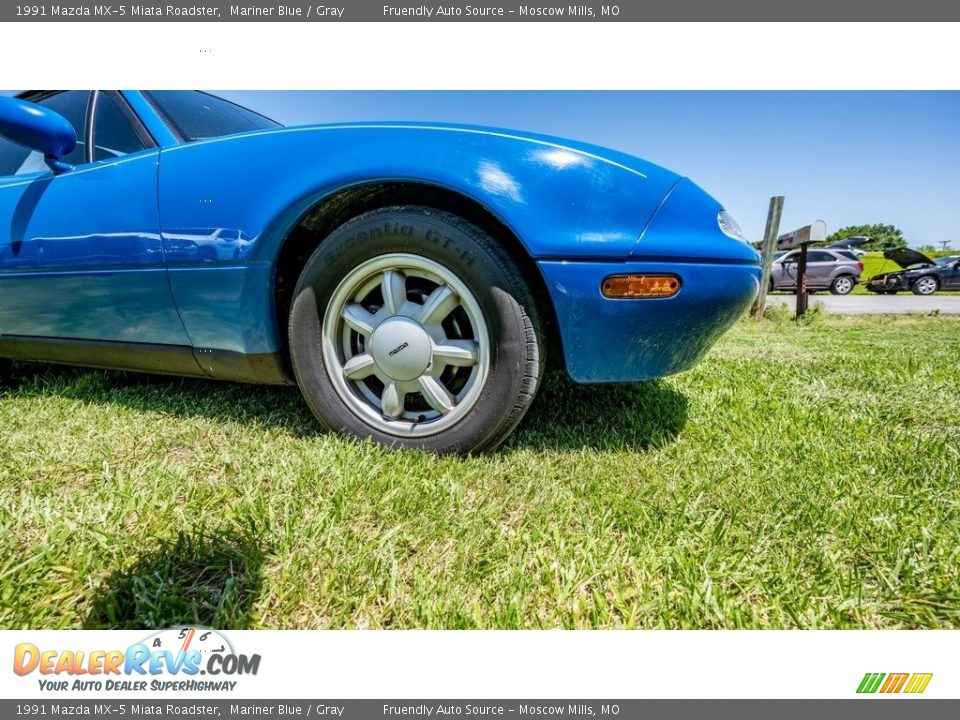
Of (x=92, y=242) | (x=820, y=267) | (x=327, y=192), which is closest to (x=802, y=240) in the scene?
(x=327, y=192)

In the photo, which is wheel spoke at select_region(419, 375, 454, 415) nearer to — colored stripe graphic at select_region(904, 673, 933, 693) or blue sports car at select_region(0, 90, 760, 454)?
blue sports car at select_region(0, 90, 760, 454)

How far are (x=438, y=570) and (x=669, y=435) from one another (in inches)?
42.9

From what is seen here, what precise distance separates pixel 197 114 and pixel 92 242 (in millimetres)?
704

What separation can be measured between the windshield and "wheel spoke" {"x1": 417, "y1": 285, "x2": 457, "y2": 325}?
118cm

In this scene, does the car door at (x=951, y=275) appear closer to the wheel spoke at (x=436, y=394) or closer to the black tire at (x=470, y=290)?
the black tire at (x=470, y=290)

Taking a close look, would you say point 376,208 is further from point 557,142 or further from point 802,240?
point 802,240

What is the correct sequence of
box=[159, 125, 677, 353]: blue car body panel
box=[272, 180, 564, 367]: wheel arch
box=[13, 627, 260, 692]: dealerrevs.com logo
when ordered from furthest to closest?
box=[272, 180, 564, 367]: wheel arch < box=[159, 125, 677, 353]: blue car body panel < box=[13, 627, 260, 692]: dealerrevs.com logo

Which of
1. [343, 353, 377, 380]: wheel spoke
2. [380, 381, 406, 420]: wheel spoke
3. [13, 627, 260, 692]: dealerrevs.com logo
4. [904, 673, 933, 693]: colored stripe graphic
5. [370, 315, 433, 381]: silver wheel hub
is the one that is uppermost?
[370, 315, 433, 381]: silver wheel hub

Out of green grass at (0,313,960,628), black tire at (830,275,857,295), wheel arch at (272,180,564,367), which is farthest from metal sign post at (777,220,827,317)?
black tire at (830,275,857,295)

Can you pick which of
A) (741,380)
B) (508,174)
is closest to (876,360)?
(741,380)

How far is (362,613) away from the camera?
36.1 inches

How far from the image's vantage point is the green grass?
0.93 m

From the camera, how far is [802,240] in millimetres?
6008
